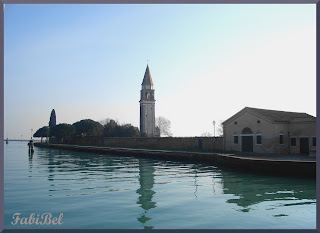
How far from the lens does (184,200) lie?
10875mm

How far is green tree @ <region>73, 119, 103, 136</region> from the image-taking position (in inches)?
2938

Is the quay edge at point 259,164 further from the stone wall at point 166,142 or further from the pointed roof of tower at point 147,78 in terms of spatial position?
the pointed roof of tower at point 147,78

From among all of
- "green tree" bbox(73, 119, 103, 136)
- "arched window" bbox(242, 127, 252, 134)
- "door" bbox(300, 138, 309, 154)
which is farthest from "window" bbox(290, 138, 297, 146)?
"green tree" bbox(73, 119, 103, 136)

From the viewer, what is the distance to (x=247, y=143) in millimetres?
30609

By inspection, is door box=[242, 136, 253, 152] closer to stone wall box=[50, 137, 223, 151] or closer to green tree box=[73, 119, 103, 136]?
stone wall box=[50, 137, 223, 151]

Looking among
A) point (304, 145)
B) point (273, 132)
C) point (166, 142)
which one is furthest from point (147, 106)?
point (304, 145)

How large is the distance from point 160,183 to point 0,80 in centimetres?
1099

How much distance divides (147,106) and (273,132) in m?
61.5

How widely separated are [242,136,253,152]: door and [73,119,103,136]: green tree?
48.7m

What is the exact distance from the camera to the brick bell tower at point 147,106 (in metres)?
86.2

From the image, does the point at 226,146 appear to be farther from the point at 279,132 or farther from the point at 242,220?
the point at 242,220

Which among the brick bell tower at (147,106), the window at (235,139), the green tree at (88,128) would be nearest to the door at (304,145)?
the window at (235,139)

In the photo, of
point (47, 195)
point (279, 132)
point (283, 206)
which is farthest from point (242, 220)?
point (279, 132)
